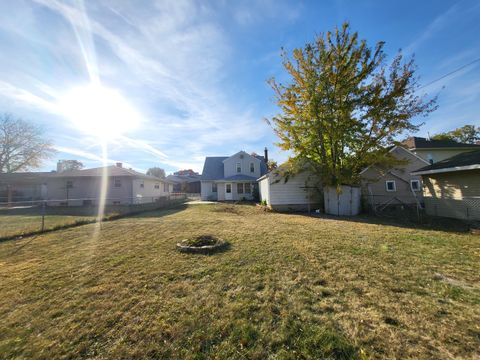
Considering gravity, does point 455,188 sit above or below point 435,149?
below

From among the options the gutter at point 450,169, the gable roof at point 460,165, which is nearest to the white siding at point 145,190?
the gutter at point 450,169

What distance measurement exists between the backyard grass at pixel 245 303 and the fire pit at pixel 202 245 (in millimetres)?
258

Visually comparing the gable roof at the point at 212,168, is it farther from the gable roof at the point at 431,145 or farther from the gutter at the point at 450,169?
the gable roof at the point at 431,145

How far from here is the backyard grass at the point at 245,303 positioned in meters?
2.25

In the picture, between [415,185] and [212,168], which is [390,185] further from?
[212,168]

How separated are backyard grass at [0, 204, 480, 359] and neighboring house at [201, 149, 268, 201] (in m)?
18.3

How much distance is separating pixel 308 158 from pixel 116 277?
12.4 metres

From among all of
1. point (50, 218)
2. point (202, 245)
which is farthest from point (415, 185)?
point (50, 218)

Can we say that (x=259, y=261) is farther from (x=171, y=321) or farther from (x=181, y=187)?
(x=181, y=187)

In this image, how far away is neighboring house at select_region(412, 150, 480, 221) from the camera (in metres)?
9.52

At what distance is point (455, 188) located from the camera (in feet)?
34.3

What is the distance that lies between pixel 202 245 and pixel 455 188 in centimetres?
1333

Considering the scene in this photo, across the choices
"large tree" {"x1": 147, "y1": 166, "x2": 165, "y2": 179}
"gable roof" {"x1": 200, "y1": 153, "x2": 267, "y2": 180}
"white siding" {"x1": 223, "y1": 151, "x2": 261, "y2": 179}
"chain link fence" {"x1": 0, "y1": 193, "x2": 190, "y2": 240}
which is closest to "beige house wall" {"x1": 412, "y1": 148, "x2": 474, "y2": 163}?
"gable roof" {"x1": 200, "y1": 153, "x2": 267, "y2": 180}

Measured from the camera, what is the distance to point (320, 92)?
11539 mm
